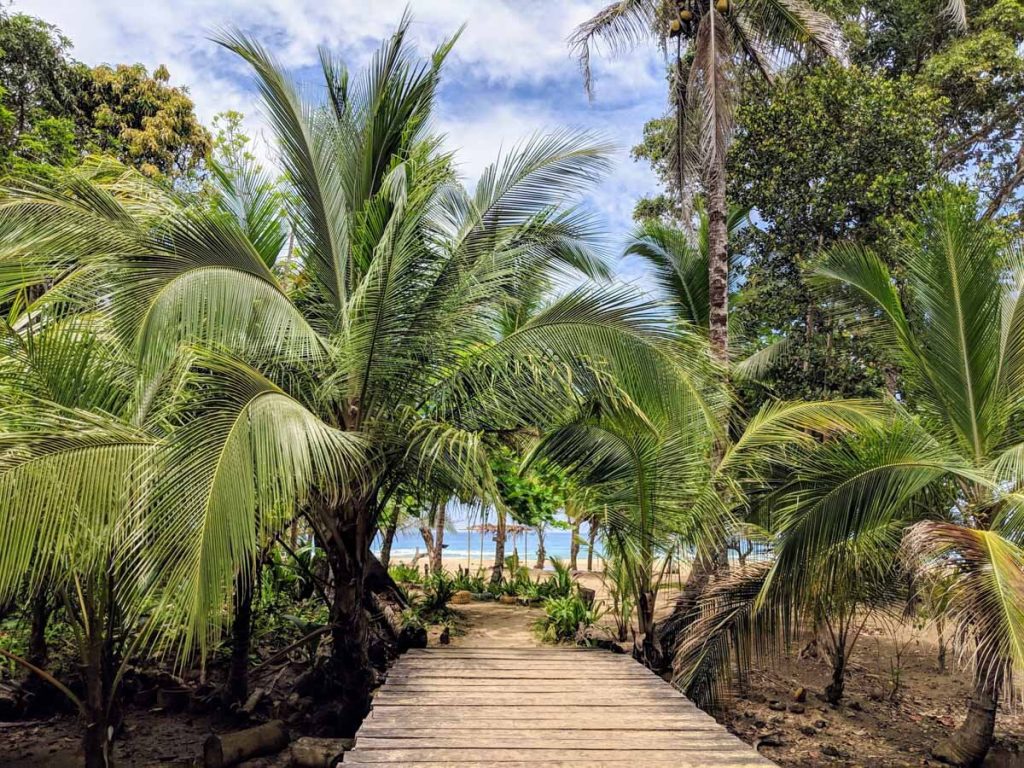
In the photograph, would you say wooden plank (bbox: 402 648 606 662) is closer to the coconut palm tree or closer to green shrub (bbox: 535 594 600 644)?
the coconut palm tree

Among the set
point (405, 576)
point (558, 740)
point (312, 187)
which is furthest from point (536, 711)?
point (405, 576)

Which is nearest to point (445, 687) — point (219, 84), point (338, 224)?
point (338, 224)

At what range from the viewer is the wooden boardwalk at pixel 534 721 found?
320 cm

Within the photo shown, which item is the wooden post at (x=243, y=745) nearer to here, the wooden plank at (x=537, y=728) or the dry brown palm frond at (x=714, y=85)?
the wooden plank at (x=537, y=728)

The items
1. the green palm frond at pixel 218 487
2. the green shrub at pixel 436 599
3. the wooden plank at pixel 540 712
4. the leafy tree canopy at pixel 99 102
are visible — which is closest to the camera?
the green palm frond at pixel 218 487

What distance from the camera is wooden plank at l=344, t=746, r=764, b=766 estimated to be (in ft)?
10.3

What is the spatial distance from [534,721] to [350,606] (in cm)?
184

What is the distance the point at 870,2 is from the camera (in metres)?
12.7

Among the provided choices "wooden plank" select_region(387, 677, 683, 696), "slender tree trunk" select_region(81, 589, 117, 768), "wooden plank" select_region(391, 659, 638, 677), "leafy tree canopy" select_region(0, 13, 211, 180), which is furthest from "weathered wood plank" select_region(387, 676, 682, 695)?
"leafy tree canopy" select_region(0, 13, 211, 180)

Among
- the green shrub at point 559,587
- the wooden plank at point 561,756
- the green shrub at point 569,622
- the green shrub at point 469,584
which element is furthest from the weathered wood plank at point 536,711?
the green shrub at point 469,584

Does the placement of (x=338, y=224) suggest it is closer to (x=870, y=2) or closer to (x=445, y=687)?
(x=445, y=687)

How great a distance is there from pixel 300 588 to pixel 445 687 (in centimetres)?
551

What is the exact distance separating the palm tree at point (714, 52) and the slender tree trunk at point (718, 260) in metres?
0.01

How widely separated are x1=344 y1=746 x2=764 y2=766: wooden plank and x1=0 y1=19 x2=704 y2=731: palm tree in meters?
1.08
